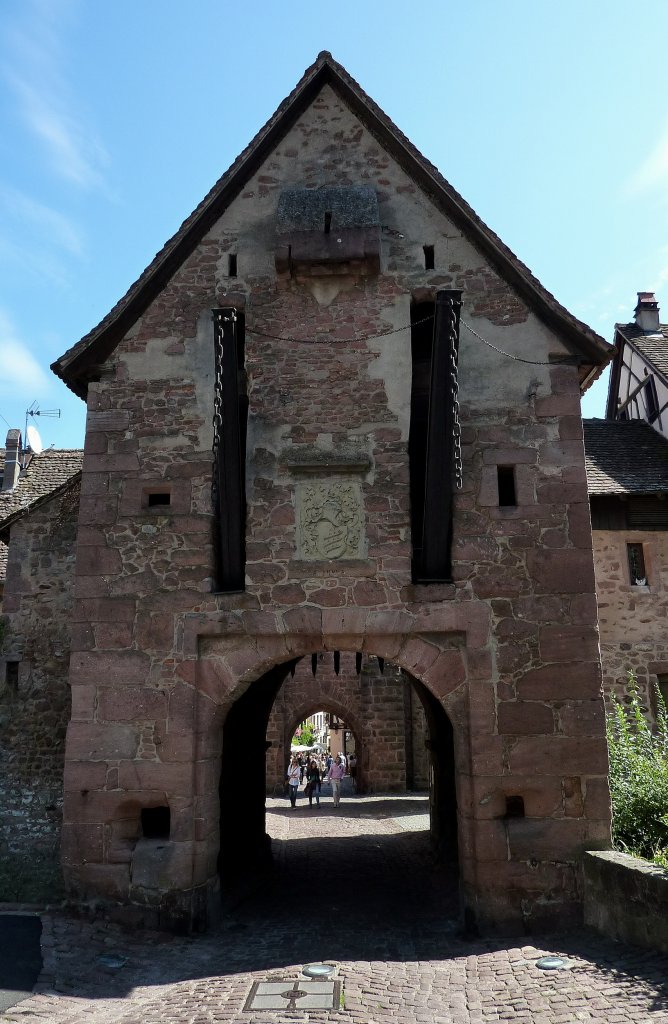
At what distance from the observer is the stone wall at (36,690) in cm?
907

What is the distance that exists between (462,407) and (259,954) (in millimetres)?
5560

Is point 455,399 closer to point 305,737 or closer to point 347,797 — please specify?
point 347,797

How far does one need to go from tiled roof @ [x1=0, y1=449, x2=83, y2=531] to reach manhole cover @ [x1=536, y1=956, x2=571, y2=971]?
1118 cm

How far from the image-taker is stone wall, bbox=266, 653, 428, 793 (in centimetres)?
2177

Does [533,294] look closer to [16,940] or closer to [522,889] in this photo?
[522,889]

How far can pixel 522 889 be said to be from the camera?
7.40 metres

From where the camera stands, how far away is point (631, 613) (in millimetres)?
13352

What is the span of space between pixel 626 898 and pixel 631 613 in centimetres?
740

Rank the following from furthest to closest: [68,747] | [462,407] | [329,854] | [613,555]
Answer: [613,555] → [329,854] → [462,407] → [68,747]

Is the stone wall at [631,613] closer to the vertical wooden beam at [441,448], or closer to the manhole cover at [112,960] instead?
the vertical wooden beam at [441,448]

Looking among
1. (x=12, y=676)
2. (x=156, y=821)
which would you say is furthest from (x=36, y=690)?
(x=156, y=821)

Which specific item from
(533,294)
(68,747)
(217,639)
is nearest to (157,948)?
(68,747)

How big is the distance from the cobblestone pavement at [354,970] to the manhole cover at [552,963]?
0.26ft

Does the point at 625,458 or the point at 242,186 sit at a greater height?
the point at 242,186
